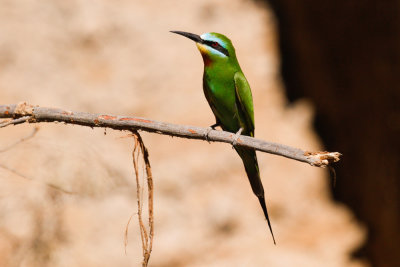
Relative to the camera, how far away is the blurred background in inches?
179

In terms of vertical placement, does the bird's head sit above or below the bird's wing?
above

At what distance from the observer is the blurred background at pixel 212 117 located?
455 centimetres

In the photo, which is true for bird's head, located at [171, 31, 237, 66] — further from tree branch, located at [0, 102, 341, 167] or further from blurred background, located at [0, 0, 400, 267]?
blurred background, located at [0, 0, 400, 267]

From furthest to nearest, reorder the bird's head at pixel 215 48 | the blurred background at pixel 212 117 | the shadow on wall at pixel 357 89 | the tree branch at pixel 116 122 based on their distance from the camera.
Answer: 1. the shadow on wall at pixel 357 89
2. the blurred background at pixel 212 117
3. the bird's head at pixel 215 48
4. the tree branch at pixel 116 122

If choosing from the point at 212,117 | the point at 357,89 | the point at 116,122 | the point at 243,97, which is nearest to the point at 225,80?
the point at 243,97

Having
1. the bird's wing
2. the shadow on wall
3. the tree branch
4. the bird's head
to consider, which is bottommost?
the tree branch

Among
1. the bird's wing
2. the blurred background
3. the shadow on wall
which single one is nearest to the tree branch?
the bird's wing

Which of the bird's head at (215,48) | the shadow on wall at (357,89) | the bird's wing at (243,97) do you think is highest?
the shadow on wall at (357,89)

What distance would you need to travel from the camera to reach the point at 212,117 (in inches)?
201

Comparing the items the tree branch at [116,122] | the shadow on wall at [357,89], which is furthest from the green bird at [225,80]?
the shadow on wall at [357,89]

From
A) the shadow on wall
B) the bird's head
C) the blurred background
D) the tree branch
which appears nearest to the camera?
the tree branch

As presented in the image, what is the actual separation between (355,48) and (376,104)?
632 millimetres

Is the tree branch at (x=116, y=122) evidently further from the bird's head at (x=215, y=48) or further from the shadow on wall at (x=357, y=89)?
the shadow on wall at (x=357, y=89)

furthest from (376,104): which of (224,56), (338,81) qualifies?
(224,56)
